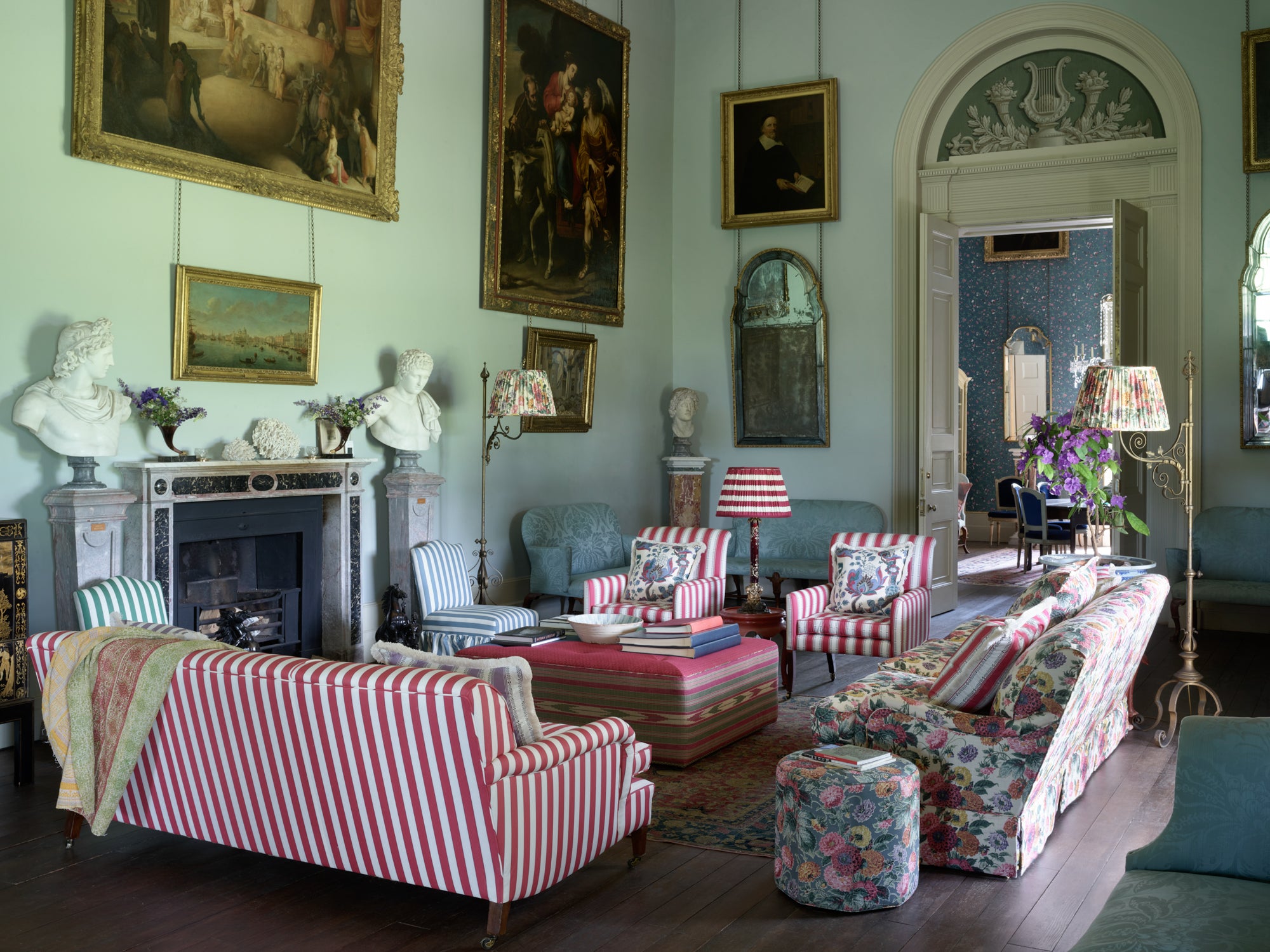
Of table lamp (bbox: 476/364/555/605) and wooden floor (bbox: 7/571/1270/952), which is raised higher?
table lamp (bbox: 476/364/555/605)

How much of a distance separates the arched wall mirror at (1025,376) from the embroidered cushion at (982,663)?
12.2 metres

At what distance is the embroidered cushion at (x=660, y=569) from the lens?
7457 millimetres

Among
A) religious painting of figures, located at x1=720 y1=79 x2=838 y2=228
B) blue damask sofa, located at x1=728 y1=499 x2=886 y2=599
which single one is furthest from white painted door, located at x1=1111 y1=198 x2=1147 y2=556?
religious painting of figures, located at x1=720 y1=79 x2=838 y2=228

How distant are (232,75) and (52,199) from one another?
53.7 inches

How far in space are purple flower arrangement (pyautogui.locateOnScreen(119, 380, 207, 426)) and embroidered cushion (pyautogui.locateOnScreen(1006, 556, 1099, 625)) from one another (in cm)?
432

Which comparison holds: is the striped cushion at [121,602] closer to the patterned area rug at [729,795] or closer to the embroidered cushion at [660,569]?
the patterned area rug at [729,795]

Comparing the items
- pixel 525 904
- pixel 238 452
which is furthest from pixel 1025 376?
pixel 525 904

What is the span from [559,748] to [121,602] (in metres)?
2.77

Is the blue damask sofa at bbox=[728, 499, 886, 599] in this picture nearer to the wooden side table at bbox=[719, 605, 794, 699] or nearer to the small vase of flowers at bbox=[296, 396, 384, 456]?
the wooden side table at bbox=[719, 605, 794, 699]

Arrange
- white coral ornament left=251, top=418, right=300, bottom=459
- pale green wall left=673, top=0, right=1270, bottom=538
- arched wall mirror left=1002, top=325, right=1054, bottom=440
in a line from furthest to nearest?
arched wall mirror left=1002, top=325, right=1054, bottom=440 → pale green wall left=673, top=0, right=1270, bottom=538 → white coral ornament left=251, top=418, right=300, bottom=459

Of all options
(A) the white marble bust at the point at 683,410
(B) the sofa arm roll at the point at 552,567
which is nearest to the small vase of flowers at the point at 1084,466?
(B) the sofa arm roll at the point at 552,567

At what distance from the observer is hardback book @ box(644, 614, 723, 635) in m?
5.58

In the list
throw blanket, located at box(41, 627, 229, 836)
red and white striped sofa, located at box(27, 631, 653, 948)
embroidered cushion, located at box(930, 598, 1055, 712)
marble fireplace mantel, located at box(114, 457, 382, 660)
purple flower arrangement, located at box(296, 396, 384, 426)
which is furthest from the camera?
purple flower arrangement, located at box(296, 396, 384, 426)

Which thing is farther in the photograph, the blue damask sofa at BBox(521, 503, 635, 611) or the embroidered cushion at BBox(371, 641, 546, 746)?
the blue damask sofa at BBox(521, 503, 635, 611)
